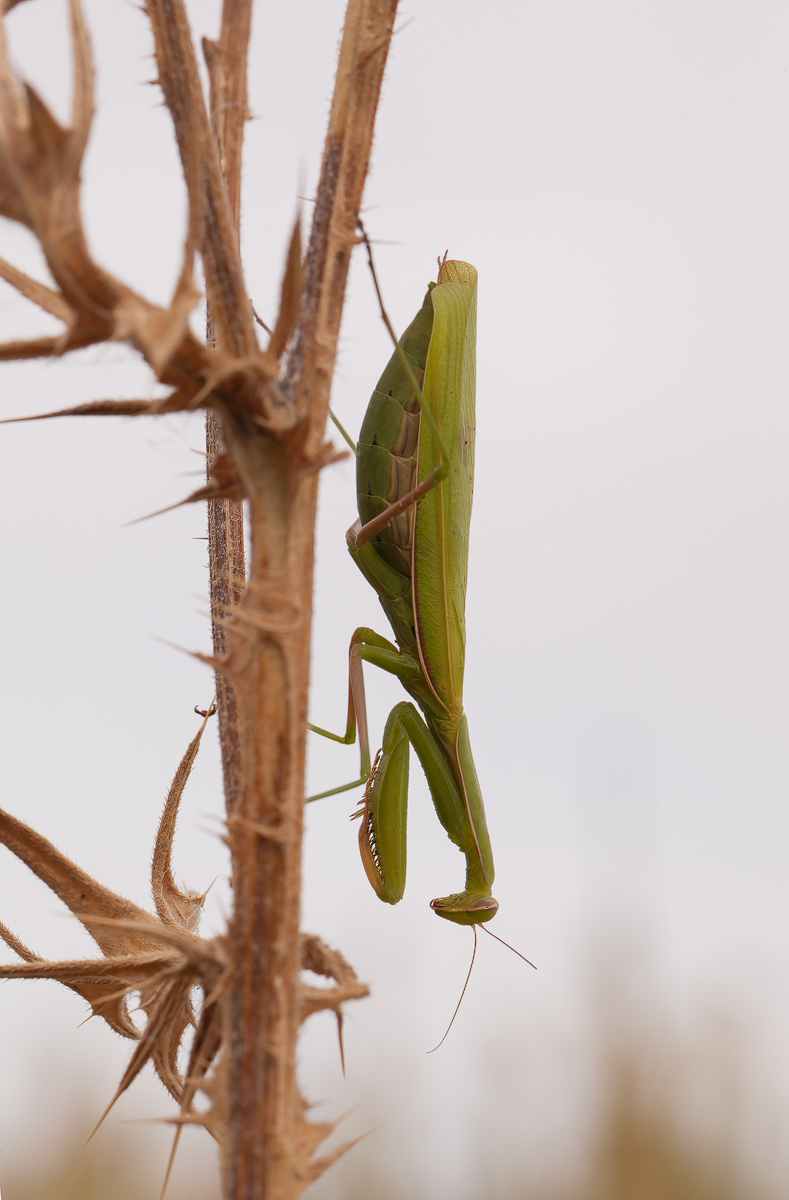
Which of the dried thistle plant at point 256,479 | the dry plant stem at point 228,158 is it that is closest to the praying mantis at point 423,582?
the dry plant stem at point 228,158

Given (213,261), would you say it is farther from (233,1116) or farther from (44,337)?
(233,1116)

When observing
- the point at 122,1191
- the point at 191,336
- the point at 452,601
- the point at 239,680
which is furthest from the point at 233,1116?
the point at 122,1191

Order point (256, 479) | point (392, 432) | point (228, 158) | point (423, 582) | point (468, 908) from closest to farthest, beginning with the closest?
point (256, 479), point (228, 158), point (392, 432), point (423, 582), point (468, 908)

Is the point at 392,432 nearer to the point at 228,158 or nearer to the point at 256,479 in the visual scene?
the point at 228,158

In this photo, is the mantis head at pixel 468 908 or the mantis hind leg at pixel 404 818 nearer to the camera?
the mantis hind leg at pixel 404 818

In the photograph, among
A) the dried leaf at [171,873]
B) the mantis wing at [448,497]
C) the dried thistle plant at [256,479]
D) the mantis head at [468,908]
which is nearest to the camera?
the dried thistle plant at [256,479]

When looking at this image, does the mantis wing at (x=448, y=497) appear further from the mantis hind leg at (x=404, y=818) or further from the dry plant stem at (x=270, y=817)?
the dry plant stem at (x=270, y=817)

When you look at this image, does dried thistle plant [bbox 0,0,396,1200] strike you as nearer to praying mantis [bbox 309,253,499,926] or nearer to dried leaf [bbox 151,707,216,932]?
dried leaf [bbox 151,707,216,932]

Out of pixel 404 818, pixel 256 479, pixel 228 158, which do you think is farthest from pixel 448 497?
pixel 256 479
